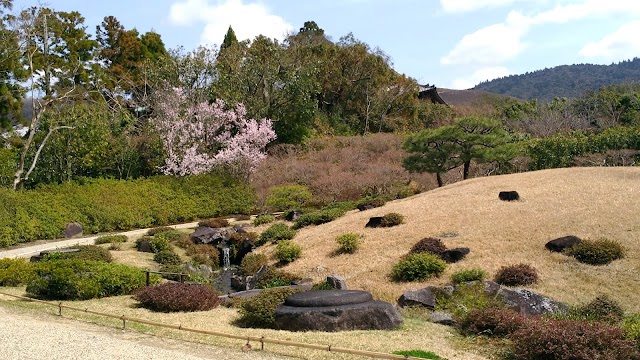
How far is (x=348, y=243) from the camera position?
1912cm

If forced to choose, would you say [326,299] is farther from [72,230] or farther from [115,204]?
[115,204]

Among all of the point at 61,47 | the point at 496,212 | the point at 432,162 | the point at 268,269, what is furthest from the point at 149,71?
the point at 496,212

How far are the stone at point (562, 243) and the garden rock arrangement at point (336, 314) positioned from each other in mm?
Answer: 7829

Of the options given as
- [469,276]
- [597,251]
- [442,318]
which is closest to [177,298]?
[442,318]

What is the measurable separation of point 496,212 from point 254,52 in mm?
29397

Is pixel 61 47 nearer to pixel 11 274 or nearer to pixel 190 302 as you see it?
pixel 11 274

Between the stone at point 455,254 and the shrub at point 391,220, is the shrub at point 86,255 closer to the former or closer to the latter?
the shrub at point 391,220

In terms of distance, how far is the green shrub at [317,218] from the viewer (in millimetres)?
24484

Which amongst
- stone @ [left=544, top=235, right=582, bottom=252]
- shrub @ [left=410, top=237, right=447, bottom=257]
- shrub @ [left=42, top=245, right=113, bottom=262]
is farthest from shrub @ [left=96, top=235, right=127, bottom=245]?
stone @ [left=544, top=235, right=582, bottom=252]

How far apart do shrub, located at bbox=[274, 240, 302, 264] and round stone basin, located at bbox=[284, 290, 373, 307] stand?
8.56 m

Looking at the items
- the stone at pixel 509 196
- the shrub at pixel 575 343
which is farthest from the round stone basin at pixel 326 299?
the stone at pixel 509 196

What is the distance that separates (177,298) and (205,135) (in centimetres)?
2719

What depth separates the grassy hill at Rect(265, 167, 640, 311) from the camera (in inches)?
597

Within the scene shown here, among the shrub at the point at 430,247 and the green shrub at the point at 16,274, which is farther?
the shrub at the point at 430,247
